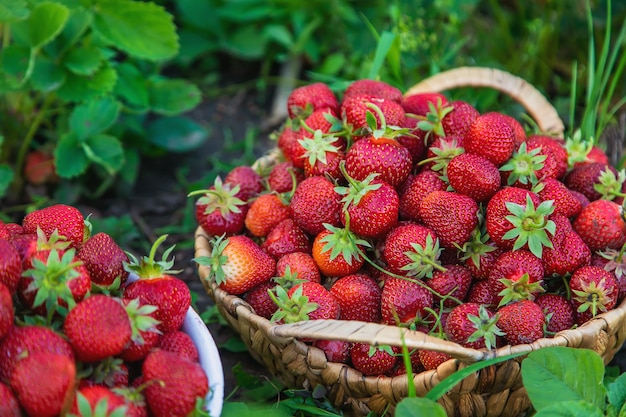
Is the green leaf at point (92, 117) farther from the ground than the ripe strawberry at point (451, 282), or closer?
closer

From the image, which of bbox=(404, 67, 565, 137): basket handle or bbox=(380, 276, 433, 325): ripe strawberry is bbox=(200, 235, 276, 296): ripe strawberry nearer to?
bbox=(380, 276, 433, 325): ripe strawberry

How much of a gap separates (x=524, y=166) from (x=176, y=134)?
4.32 feet

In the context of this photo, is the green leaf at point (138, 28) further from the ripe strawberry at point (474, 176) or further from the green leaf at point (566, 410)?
the green leaf at point (566, 410)

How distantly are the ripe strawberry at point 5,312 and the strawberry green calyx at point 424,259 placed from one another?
2.33 feet

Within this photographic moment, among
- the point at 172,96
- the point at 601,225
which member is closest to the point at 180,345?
the point at 601,225

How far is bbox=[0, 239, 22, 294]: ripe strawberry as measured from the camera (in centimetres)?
118

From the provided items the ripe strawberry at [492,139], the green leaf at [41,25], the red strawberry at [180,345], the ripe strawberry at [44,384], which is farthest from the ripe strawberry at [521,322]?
the green leaf at [41,25]

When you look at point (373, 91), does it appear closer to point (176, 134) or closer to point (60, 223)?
point (60, 223)

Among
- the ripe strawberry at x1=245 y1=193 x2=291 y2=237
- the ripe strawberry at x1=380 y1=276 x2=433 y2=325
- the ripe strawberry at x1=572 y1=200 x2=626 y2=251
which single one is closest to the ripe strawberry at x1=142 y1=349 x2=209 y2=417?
the ripe strawberry at x1=380 y1=276 x2=433 y2=325

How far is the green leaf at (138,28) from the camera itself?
214cm

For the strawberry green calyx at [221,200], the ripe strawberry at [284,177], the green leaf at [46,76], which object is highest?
the ripe strawberry at [284,177]

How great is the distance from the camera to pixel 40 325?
3.78 feet

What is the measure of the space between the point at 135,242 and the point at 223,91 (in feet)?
2.86

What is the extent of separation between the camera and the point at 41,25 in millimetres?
2008
